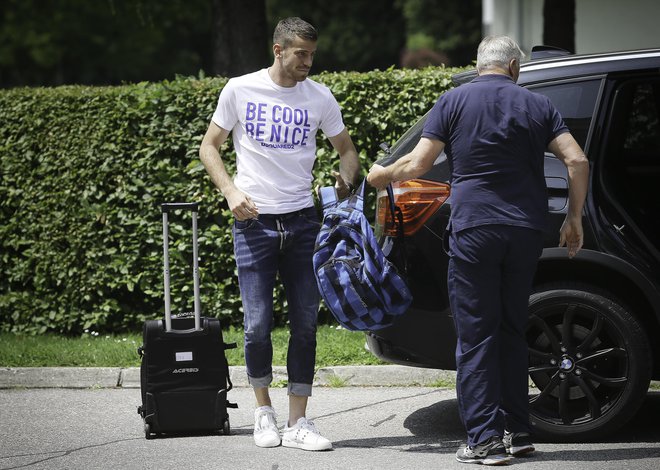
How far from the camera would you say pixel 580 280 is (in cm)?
524

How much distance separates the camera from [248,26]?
41.9 feet

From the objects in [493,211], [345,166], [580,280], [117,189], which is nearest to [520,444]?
[580,280]

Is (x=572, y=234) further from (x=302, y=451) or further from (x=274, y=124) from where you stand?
(x=302, y=451)

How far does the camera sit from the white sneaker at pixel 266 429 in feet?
17.4

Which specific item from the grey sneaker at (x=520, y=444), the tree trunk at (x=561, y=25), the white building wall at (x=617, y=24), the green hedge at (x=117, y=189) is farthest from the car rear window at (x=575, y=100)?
the white building wall at (x=617, y=24)

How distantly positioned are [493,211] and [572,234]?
1.33ft

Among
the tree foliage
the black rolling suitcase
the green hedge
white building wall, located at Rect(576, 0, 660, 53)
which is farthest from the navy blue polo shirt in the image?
the tree foliage

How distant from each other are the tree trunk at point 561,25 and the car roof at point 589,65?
250 inches

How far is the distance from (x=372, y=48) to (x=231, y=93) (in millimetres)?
40643

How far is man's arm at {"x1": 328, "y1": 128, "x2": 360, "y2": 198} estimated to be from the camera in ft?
17.5

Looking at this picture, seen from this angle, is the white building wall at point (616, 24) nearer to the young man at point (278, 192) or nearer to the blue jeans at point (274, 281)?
the young man at point (278, 192)

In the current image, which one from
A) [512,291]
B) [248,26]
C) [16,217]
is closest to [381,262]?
[512,291]

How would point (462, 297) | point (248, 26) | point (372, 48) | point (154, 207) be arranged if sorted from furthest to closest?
point (372, 48), point (248, 26), point (154, 207), point (462, 297)

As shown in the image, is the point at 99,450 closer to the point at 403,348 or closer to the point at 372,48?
the point at 403,348
